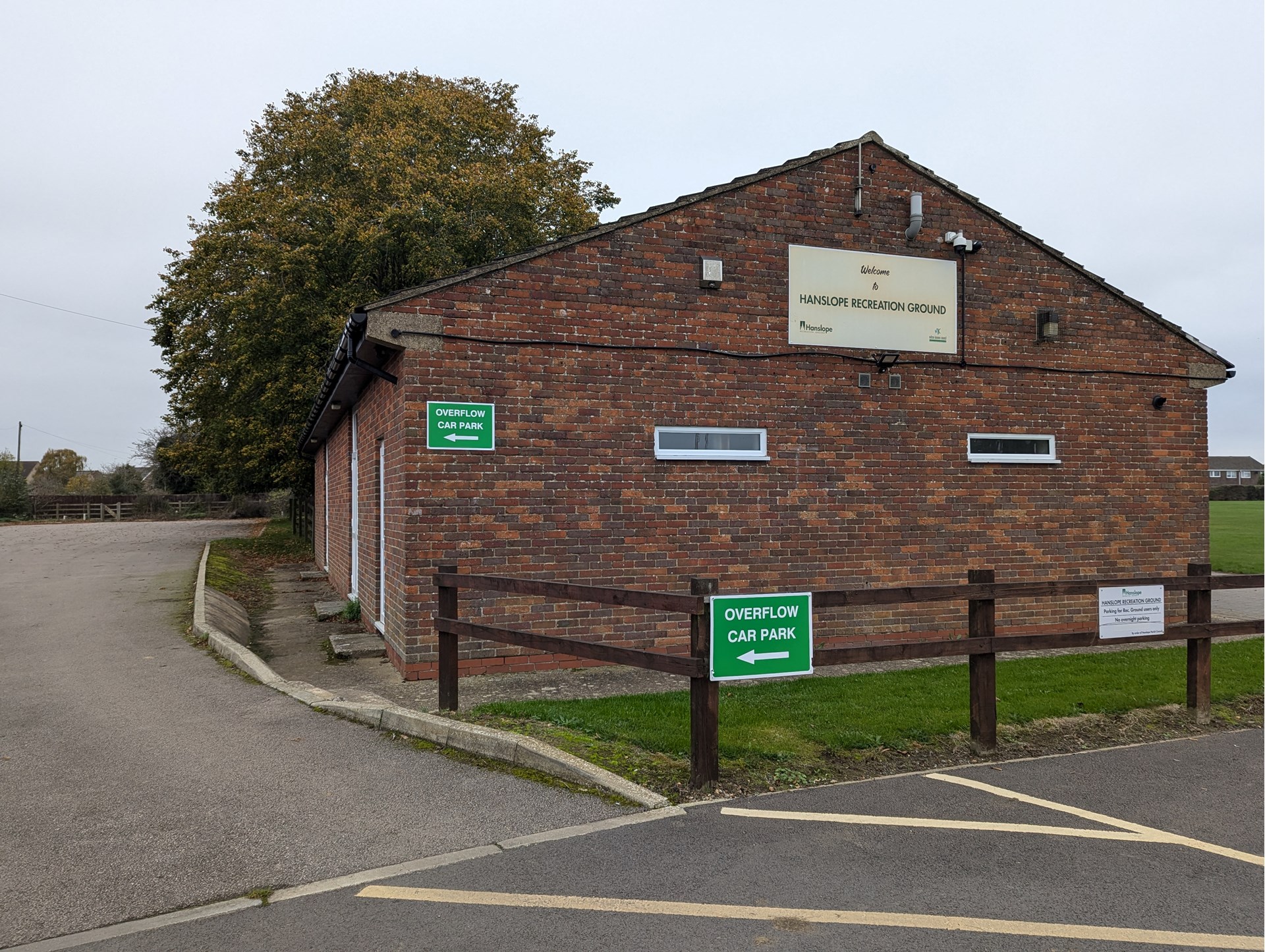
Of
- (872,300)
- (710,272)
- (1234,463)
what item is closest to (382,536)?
(710,272)

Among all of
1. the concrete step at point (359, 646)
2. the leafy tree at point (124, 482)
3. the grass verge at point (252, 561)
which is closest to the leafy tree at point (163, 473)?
the leafy tree at point (124, 482)

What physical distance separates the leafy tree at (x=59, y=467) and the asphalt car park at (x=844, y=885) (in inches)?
3142

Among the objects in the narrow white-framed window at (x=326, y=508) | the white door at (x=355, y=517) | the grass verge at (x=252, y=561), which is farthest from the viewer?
the narrow white-framed window at (x=326, y=508)

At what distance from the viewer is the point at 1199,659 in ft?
23.2

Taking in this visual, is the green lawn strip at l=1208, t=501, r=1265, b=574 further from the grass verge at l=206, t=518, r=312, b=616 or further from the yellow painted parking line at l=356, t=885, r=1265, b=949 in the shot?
the grass verge at l=206, t=518, r=312, b=616

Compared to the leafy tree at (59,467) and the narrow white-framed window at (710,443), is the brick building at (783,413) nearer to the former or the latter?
the narrow white-framed window at (710,443)

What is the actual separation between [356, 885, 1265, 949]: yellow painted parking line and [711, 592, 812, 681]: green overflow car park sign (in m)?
1.55

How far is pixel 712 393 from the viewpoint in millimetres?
9109

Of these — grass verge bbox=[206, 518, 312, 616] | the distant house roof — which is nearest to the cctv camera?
grass verge bbox=[206, 518, 312, 616]

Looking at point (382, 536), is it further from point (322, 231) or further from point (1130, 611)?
point (322, 231)

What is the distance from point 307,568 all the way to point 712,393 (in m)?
15.4

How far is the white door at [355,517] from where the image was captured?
12164mm

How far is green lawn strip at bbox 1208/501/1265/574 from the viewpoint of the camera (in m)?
20.6

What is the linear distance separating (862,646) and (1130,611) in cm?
220
